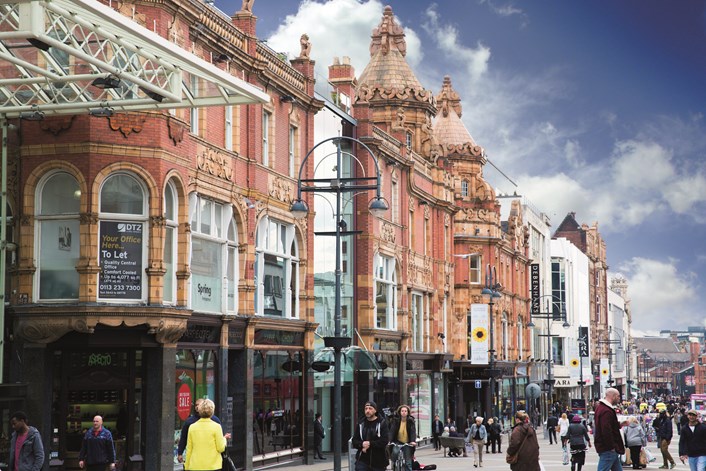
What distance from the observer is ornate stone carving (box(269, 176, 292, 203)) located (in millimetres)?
36312

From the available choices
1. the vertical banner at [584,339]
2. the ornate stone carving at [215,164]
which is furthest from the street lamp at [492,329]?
the vertical banner at [584,339]

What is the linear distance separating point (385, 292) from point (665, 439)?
16.0 meters

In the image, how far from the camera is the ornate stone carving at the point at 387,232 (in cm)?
4843

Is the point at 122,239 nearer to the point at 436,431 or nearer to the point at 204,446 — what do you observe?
the point at 204,446

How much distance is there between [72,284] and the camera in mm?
27266

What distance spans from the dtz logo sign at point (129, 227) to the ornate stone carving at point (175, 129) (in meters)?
2.30

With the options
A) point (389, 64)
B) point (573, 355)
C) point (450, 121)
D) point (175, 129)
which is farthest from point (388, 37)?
point (573, 355)

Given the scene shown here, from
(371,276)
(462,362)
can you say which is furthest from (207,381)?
(462,362)

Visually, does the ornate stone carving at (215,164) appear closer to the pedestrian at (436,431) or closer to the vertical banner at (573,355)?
the pedestrian at (436,431)

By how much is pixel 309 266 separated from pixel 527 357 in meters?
49.7

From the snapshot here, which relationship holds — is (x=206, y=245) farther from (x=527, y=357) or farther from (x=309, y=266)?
(x=527, y=357)

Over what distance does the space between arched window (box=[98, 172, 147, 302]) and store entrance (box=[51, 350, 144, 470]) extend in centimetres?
167

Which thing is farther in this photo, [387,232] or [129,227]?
[387,232]

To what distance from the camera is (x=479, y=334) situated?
63844 millimetres
